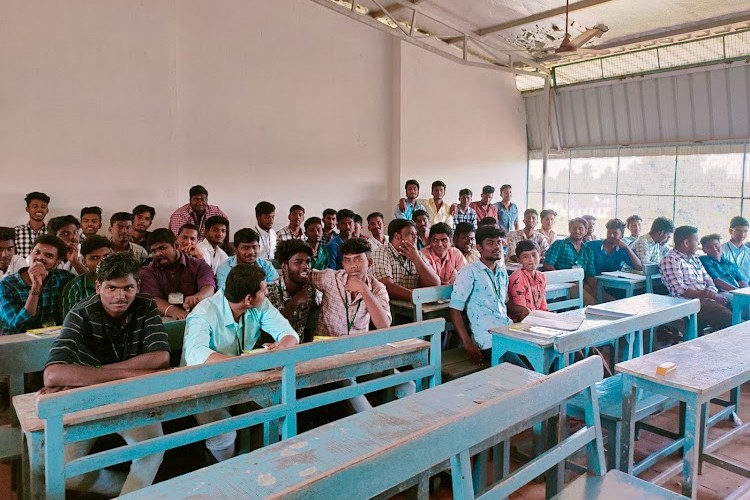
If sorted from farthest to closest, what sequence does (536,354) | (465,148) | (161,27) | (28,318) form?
(465,148)
(161,27)
(28,318)
(536,354)

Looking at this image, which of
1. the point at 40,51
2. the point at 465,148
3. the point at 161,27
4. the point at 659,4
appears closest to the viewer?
the point at 40,51

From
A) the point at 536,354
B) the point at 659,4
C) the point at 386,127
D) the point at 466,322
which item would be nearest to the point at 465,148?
the point at 386,127

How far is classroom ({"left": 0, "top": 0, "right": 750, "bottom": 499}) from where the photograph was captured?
6.02ft

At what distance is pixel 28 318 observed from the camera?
312 cm

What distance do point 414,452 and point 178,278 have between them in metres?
2.66

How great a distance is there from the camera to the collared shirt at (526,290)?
365 centimetres

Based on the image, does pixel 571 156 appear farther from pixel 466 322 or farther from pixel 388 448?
pixel 388 448

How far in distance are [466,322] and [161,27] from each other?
15.5ft

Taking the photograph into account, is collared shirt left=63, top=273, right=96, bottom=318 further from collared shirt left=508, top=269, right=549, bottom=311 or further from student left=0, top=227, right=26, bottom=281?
collared shirt left=508, top=269, right=549, bottom=311

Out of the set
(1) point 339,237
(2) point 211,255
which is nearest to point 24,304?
(2) point 211,255

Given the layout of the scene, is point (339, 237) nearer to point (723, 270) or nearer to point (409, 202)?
point (409, 202)

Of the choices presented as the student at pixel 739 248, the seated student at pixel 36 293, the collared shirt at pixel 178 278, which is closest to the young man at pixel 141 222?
the collared shirt at pixel 178 278

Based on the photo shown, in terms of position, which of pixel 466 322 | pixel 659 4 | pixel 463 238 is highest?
pixel 659 4

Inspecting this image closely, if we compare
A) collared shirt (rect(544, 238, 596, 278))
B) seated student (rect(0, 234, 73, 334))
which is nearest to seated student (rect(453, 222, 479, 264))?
collared shirt (rect(544, 238, 596, 278))
